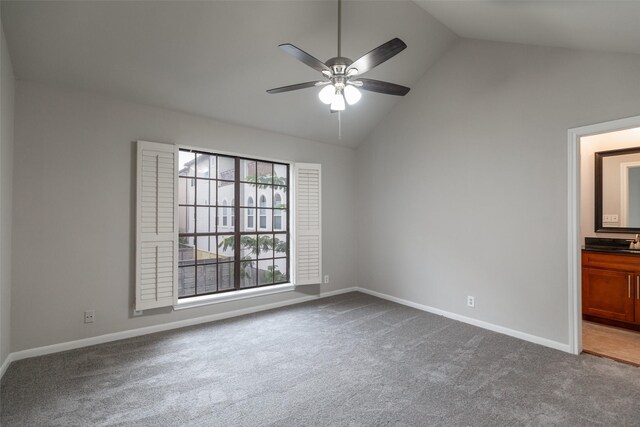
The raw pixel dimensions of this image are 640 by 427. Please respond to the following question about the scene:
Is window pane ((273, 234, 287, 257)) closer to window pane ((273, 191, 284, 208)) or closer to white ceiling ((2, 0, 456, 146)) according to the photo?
window pane ((273, 191, 284, 208))

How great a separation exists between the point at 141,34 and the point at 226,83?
2.92 ft

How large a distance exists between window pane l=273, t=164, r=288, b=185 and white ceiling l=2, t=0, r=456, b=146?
2.76 feet

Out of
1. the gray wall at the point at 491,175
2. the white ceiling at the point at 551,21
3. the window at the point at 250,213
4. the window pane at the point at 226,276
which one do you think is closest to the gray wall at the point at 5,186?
the window pane at the point at 226,276

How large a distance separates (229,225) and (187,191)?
684 millimetres

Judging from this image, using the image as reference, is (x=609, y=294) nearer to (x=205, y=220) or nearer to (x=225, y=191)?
(x=225, y=191)

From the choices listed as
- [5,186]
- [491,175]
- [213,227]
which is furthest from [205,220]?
[491,175]

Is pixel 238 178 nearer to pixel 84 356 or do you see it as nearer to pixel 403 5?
pixel 84 356

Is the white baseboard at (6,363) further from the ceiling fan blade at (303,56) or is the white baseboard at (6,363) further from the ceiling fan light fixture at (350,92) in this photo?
the ceiling fan light fixture at (350,92)

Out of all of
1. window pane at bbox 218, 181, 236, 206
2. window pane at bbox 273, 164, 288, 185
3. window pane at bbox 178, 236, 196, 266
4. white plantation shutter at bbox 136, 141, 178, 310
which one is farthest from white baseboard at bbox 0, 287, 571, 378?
window pane at bbox 273, 164, 288, 185

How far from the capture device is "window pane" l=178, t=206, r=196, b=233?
3869 millimetres

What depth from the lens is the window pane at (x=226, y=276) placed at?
13.5ft

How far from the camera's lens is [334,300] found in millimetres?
4699

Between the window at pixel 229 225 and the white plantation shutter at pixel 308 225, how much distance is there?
0.74 feet

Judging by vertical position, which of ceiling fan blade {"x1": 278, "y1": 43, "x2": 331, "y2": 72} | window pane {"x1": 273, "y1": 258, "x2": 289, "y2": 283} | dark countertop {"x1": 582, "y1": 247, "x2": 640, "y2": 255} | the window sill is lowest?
the window sill
